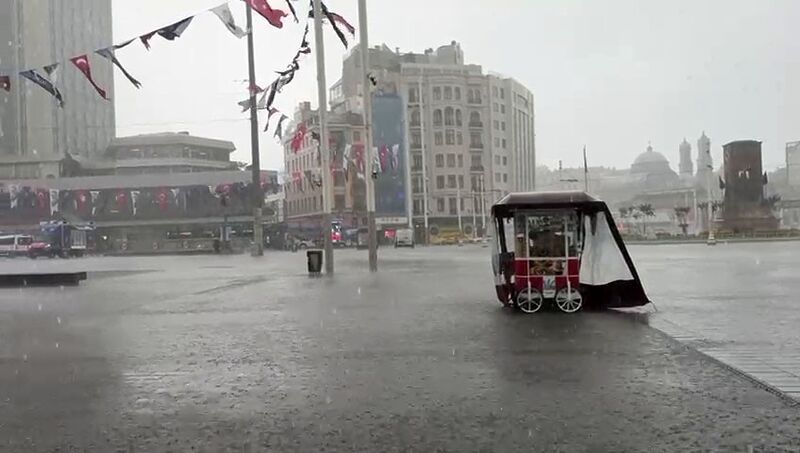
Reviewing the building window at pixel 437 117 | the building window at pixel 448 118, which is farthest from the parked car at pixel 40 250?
the building window at pixel 448 118

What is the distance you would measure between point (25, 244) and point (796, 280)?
200 ft

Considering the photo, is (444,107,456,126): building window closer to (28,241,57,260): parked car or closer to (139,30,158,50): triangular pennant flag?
(28,241,57,260): parked car

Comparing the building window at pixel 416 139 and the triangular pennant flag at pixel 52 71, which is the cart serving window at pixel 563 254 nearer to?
the triangular pennant flag at pixel 52 71

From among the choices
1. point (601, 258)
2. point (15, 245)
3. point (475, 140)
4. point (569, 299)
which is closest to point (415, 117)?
point (475, 140)

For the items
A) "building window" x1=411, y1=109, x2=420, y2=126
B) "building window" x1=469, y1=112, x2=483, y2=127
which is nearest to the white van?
"building window" x1=411, y1=109, x2=420, y2=126

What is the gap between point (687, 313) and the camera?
13.0 metres

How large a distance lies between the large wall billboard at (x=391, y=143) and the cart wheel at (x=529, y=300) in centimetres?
6708

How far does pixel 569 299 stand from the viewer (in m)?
13.4

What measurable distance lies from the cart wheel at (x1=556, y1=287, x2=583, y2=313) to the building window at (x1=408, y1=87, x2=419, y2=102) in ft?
292

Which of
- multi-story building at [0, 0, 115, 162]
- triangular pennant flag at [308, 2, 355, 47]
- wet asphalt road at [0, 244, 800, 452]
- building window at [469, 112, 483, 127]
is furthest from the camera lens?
building window at [469, 112, 483, 127]

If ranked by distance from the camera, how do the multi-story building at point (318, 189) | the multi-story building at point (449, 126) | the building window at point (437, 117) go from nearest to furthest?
the multi-story building at point (318, 189)
the multi-story building at point (449, 126)
the building window at point (437, 117)

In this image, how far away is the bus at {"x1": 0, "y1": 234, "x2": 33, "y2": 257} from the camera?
205 ft

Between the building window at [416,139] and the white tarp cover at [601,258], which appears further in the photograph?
the building window at [416,139]

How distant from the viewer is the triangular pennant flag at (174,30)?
57.2 feet
